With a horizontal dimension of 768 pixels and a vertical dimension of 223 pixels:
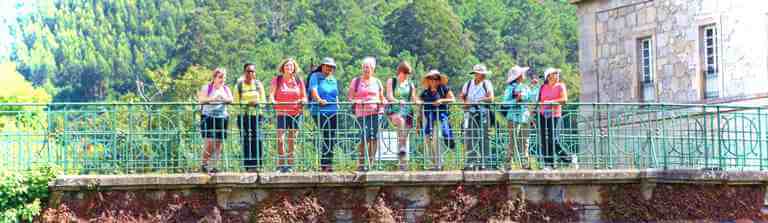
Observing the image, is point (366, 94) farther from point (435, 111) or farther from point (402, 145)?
point (435, 111)

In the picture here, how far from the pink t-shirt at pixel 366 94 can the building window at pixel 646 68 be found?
12965 millimetres

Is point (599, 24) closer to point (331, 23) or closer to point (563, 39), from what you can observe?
point (563, 39)

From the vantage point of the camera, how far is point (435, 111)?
19.1 metres

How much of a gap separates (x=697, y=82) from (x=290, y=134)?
13031 mm

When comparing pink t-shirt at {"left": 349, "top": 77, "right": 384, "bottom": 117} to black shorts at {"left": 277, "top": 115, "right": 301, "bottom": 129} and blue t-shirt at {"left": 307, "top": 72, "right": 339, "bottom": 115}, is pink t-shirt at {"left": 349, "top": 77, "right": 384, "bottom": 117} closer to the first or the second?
blue t-shirt at {"left": 307, "top": 72, "right": 339, "bottom": 115}

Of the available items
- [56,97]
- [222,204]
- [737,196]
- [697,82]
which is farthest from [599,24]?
[56,97]

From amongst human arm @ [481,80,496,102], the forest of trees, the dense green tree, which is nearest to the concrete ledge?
human arm @ [481,80,496,102]

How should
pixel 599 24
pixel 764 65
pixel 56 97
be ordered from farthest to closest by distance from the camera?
pixel 56 97 → pixel 599 24 → pixel 764 65

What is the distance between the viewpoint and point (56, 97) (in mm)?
108188

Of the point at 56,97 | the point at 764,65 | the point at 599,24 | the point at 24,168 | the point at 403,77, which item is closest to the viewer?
Result: the point at 24,168

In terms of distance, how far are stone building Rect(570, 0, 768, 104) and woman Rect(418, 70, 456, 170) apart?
10.2 metres

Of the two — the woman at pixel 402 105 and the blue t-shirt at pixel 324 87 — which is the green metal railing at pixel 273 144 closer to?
the woman at pixel 402 105

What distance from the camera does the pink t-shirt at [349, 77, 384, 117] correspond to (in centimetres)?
1873

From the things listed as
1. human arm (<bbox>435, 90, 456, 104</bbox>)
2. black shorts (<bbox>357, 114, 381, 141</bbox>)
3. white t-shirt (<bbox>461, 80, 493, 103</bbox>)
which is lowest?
black shorts (<bbox>357, 114, 381, 141</bbox>)
